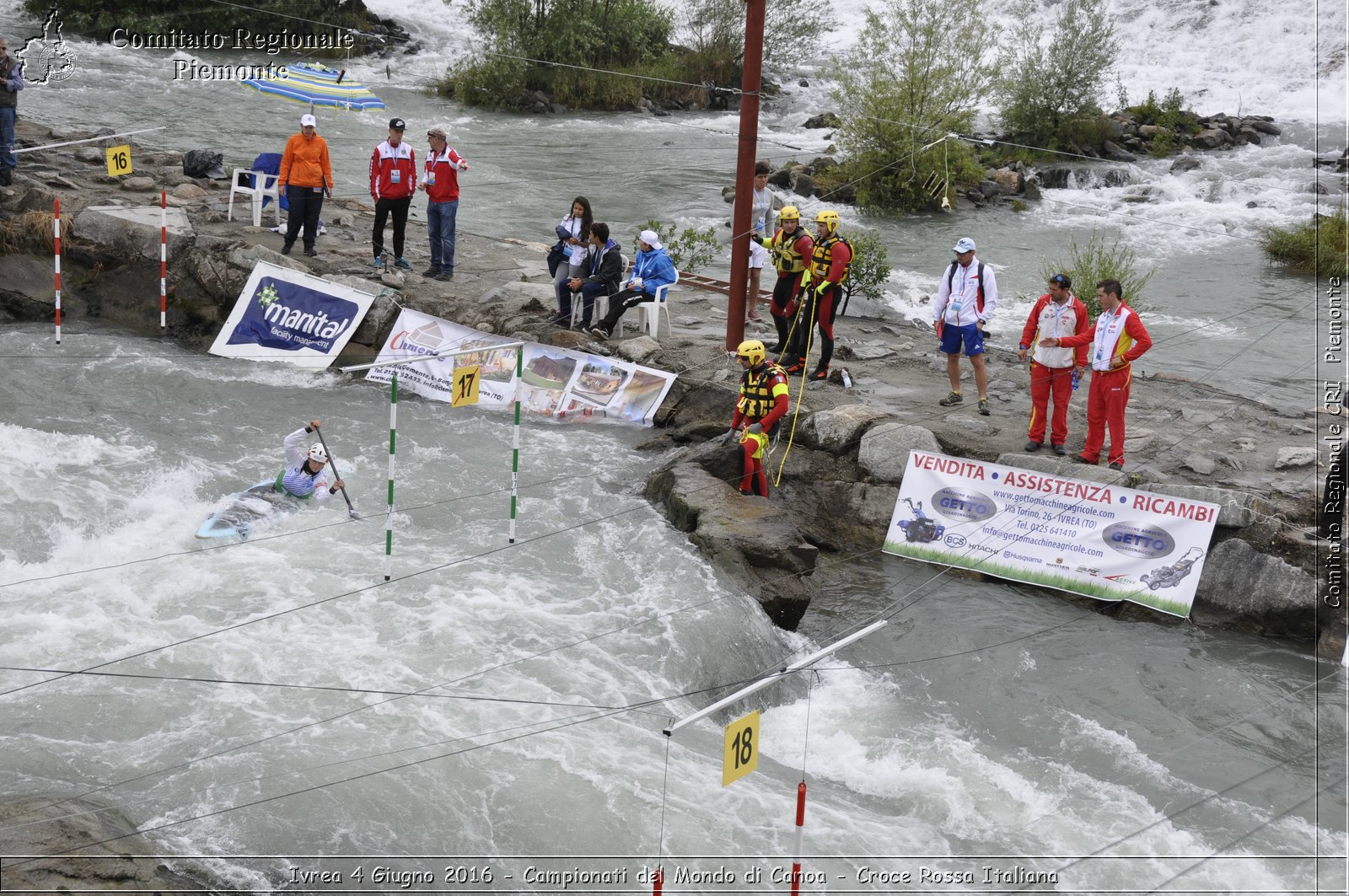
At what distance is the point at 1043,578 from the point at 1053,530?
1.31 ft

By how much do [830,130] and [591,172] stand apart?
6.76 metres

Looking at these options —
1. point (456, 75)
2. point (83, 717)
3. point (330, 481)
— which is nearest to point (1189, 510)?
point (330, 481)

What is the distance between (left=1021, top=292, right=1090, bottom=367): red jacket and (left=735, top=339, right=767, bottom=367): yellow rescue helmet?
2232mm

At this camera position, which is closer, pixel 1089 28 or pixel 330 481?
pixel 330 481

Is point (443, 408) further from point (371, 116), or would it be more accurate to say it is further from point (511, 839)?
point (371, 116)

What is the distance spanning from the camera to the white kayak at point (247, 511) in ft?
32.5

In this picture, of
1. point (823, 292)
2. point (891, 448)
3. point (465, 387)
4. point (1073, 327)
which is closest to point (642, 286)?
point (823, 292)

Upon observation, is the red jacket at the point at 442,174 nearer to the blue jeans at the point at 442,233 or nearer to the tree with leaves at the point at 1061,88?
the blue jeans at the point at 442,233

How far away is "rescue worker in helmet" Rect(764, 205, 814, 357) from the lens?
12008 millimetres

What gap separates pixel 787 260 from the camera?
12.1 metres

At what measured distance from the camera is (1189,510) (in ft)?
31.7

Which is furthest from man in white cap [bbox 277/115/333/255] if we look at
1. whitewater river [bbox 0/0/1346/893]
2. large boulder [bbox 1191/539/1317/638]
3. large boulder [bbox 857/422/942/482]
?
large boulder [bbox 1191/539/1317/638]

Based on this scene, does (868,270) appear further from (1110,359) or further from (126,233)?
(126,233)

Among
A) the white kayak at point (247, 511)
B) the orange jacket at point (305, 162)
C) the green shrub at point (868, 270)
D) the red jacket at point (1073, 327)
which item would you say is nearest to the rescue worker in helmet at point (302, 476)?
the white kayak at point (247, 511)
